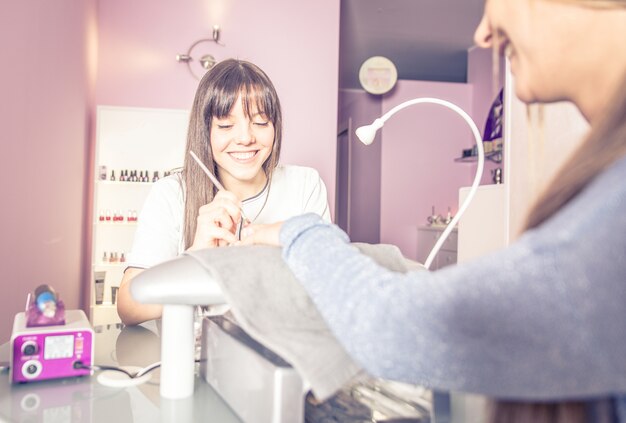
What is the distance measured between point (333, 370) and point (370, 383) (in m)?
0.15

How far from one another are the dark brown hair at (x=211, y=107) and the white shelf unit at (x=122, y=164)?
1884 mm

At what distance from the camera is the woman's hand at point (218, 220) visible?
979mm

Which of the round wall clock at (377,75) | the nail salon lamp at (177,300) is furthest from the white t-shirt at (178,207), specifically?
the round wall clock at (377,75)

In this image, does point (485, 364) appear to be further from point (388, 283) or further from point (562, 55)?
point (562, 55)

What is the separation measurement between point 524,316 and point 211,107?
1069 mm

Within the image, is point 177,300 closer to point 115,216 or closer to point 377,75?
point 115,216

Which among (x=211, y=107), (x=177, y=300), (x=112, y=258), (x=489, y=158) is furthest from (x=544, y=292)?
(x=489, y=158)

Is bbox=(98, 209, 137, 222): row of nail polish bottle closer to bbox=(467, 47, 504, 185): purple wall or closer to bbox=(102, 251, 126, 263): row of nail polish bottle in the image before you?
bbox=(102, 251, 126, 263): row of nail polish bottle

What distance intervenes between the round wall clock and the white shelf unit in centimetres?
246

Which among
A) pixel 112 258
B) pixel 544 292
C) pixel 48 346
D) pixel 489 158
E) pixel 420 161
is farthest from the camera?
pixel 420 161

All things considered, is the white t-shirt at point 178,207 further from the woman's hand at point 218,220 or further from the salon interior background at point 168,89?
the salon interior background at point 168,89

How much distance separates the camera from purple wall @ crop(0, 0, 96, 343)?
1.90 metres

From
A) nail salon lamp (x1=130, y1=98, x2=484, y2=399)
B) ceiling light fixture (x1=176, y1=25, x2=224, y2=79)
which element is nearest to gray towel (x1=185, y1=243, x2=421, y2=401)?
nail salon lamp (x1=130, y1=98, x2=484, y2=399)

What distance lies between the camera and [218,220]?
99cm
